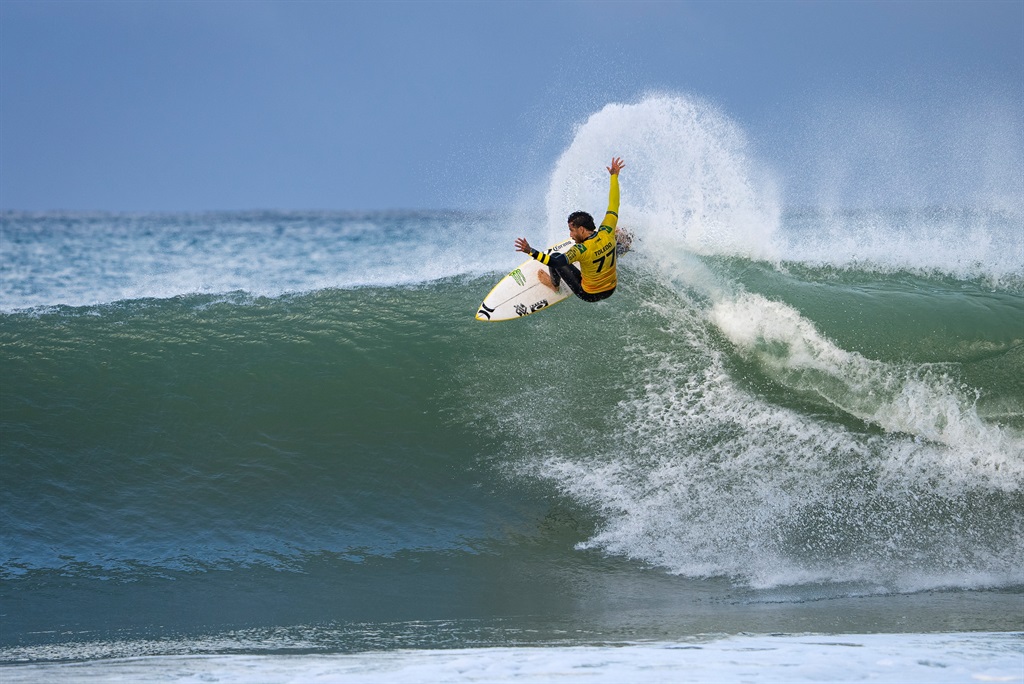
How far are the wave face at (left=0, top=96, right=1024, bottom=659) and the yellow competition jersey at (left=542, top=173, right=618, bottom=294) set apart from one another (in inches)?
41.0

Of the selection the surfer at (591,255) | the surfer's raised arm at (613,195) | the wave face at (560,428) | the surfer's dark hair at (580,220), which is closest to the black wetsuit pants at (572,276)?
the surfer at (591,255)

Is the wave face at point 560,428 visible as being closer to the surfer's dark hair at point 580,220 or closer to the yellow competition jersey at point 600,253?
the yellow competition jersey at point 600,253

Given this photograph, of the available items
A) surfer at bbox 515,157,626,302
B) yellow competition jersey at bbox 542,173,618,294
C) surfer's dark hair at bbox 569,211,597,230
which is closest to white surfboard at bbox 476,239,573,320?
surfer at bbox 515,157,626,302

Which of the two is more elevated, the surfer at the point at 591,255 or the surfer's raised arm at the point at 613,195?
the surfer's raised arm at the point at 613,195

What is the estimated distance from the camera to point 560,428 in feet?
24.0

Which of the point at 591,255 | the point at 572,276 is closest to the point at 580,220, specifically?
the point at 591,255

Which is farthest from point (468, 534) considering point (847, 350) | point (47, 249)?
point (47, 249)

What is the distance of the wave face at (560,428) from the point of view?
19.8 feet

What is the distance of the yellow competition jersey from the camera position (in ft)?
22.5

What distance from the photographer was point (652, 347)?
812 cm

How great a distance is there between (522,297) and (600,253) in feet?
3.99

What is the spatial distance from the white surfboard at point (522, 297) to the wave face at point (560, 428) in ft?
1.65

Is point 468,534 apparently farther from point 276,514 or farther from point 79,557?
point 79,557

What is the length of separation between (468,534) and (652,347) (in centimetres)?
275
